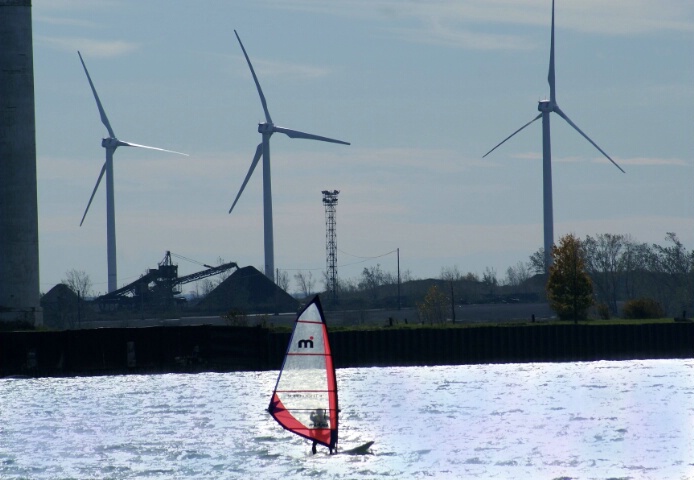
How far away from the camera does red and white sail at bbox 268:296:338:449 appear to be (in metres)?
43.6

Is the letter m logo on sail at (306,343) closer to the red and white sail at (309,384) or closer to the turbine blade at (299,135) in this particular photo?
the red and white sail at (309,384)

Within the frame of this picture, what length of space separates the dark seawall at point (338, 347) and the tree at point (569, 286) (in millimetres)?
13504

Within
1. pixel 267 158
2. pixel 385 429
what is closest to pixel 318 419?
pixel 385 429

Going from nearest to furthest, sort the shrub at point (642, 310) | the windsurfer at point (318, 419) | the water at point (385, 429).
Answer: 1. the water at point (385, 429)
2. the windsurfer at point (318, 419)
3. the shrub at point (642, 310)

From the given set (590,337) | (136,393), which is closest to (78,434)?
(136,393)

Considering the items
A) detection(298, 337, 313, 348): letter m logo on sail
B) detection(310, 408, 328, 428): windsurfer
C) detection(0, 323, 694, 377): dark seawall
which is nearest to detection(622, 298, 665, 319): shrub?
detection(0, 323, 694, 377): dark seawall

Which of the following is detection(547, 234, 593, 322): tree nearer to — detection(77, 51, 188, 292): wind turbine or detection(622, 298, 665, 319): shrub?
detection(622, 298, 665, 319): shrub

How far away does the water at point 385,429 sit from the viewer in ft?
137

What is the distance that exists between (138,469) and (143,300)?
135341 mm

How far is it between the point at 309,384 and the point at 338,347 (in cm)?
5128

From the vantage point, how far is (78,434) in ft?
177

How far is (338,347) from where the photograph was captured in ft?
313

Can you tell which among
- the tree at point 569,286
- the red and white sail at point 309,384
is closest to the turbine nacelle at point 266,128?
the tree at point 569,286

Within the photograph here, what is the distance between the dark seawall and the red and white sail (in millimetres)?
46112
